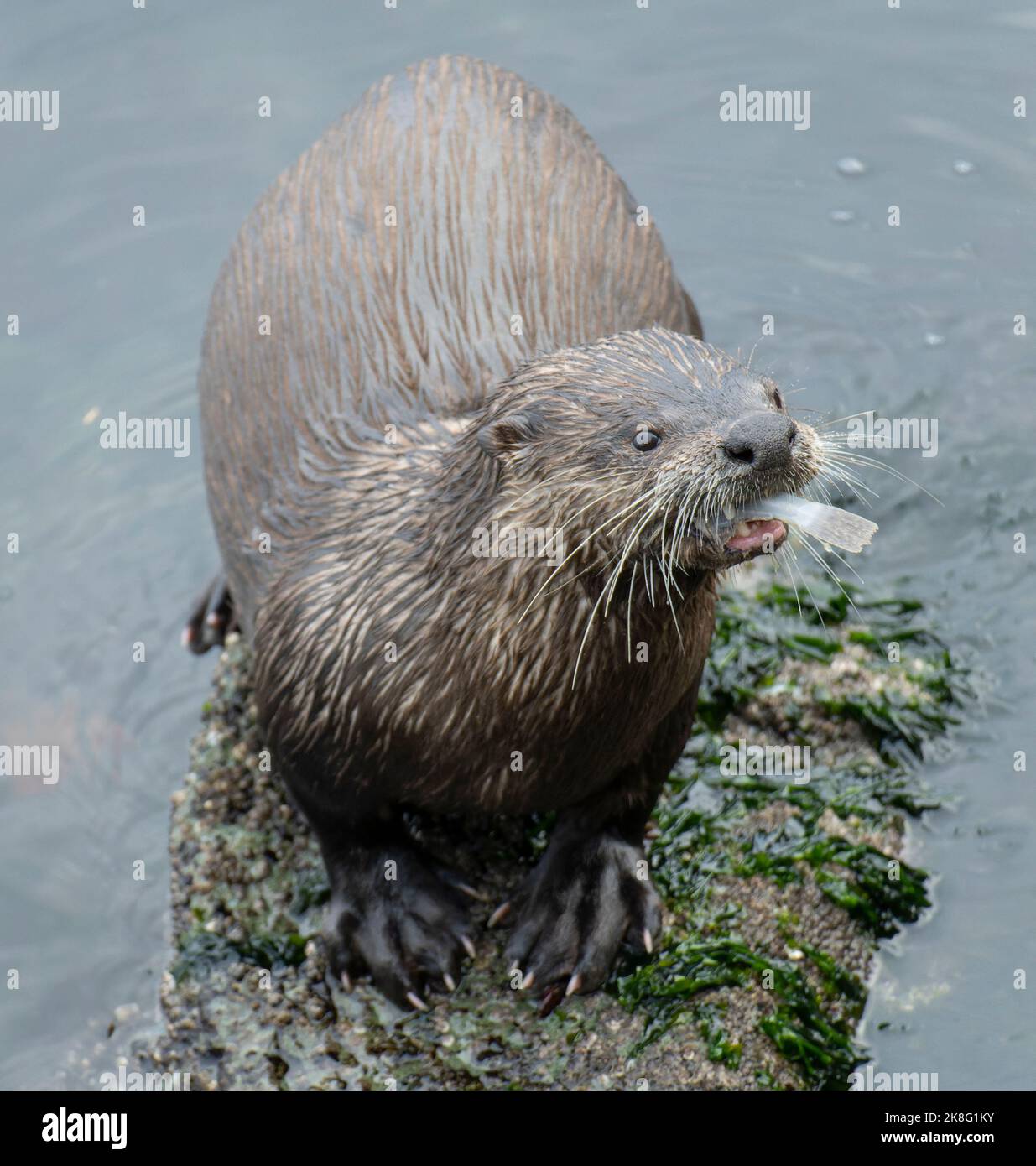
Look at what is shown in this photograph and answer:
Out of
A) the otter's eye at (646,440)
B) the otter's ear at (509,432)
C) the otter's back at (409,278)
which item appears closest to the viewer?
the otter's eye at (646,440)

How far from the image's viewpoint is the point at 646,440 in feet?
11.0

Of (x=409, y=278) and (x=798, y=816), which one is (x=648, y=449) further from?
(x=798, y=816)

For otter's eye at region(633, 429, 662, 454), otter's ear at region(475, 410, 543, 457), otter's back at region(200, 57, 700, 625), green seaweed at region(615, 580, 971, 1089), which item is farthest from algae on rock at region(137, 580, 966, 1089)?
otter's eye at region(633, 429, 662, 454)

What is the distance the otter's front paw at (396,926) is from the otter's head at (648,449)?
1234 millimetres

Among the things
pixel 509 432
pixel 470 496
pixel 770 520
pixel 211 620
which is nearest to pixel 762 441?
pixel 770 520

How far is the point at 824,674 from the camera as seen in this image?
5.05 meters

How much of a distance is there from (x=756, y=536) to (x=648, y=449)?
280 millimetres

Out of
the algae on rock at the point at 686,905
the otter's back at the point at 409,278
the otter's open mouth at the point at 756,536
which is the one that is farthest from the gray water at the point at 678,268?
the otter's open mouth at the point at 756,536

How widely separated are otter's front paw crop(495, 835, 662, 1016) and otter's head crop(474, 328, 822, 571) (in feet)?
3.70

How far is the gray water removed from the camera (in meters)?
4.96

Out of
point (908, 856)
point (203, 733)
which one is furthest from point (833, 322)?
point (203, 733)

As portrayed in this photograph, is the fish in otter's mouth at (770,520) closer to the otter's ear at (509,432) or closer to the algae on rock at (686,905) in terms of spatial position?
the otter's ear at (509,432)

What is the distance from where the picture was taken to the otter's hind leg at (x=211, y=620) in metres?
5.89

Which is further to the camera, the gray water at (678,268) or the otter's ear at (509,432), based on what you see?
the gray water at (678,268)
